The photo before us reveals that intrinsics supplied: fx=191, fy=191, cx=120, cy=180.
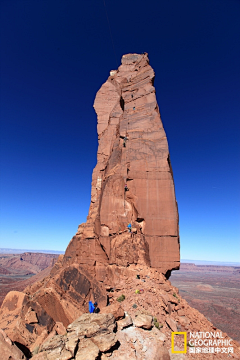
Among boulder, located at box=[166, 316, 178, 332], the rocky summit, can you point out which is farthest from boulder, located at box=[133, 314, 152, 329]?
boulder, located at box=[166, 316, 178, 332]

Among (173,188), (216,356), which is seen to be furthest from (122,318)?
(173,188)

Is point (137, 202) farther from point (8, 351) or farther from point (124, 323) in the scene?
point (8, 351)

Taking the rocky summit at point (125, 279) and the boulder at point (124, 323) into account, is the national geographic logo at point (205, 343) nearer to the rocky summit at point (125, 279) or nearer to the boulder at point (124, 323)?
the rocky summit at point (125, 279)

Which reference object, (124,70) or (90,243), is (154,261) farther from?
(124,70)

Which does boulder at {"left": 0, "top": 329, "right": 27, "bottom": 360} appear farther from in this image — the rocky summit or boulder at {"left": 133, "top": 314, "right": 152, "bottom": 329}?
boulder at {"left": 133, "top": 314, "right": 152, "bottom": 329}

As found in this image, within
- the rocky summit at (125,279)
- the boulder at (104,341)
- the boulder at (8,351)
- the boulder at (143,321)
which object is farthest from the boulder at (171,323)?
the boulder at (8,351)

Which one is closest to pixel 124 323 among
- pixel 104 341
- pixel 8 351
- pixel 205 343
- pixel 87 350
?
pixel 104 341
